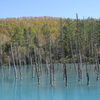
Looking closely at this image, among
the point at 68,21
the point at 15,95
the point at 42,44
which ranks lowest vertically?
the point at 15,95

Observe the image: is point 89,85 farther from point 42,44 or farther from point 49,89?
point 42,44

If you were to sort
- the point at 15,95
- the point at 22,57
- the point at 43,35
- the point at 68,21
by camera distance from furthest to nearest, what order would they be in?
1. the point at 43,35
2. the point at 68,21
3. the point at 22,57
4. the point at 15,95

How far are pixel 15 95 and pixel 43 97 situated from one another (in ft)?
9.82

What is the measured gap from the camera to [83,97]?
2078 cm

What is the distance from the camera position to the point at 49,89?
24.1 metres

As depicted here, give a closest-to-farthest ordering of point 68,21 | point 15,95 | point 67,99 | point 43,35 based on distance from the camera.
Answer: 1. point 67,99
2. point 15,95
3. point 68,21
4. point 43,35

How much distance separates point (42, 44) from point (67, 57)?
27.7 ft

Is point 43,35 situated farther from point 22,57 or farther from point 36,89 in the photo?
point 36,89

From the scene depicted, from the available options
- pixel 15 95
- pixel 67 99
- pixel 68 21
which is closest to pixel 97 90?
pixel 67 99

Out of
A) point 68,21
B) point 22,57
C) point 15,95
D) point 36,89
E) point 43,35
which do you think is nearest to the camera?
point 15,95

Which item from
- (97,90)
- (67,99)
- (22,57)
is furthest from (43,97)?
(22,57)

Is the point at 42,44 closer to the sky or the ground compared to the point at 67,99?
closer to the sky

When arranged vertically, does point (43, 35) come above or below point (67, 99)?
above

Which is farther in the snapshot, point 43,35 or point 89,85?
point 43,35
